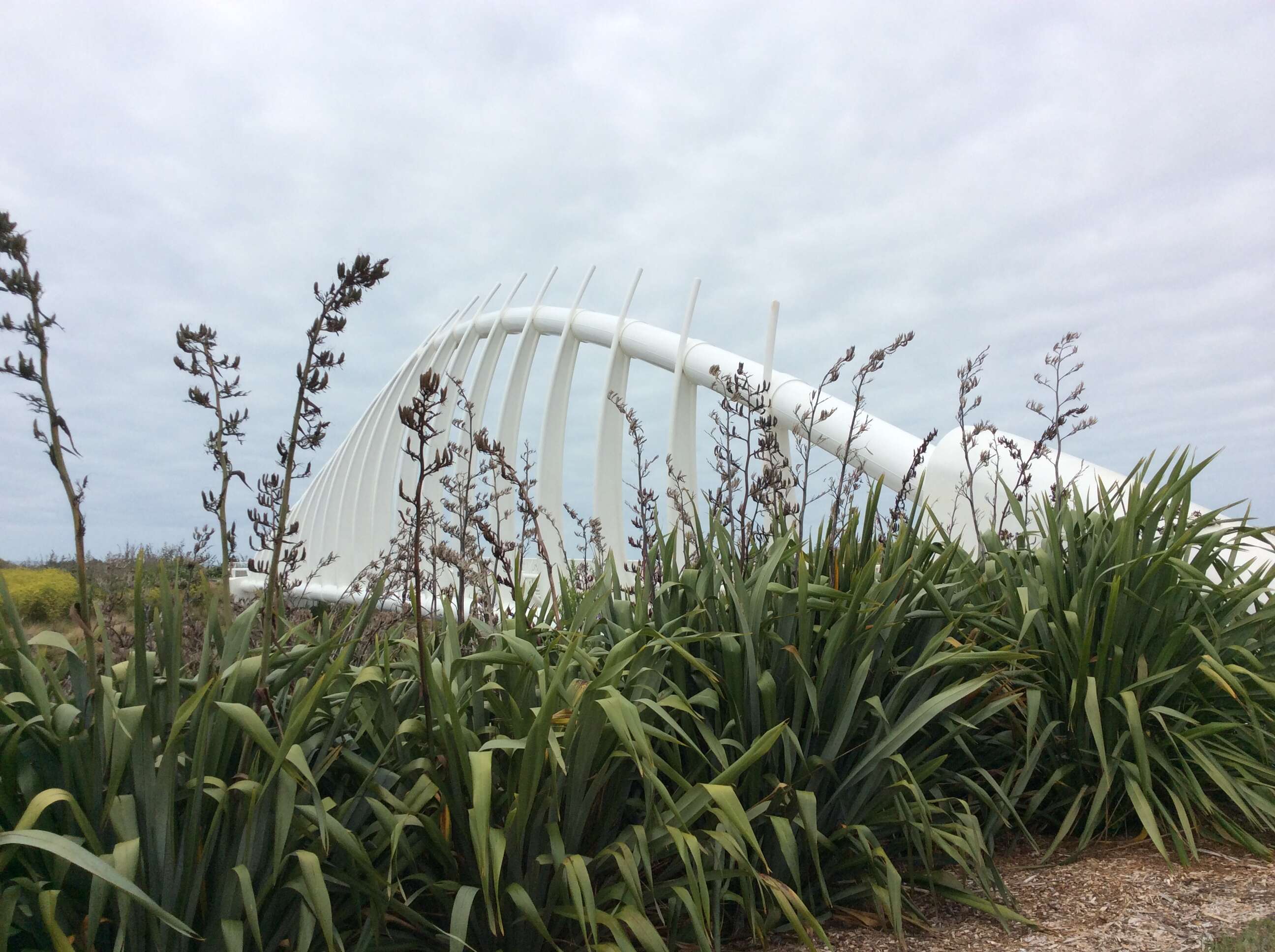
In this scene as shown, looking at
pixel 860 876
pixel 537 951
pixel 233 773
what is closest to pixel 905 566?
pixel 860 876

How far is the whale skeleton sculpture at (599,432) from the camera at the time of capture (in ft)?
27.5

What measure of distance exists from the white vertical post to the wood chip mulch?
460 inches

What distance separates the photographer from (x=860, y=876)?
2.97 m

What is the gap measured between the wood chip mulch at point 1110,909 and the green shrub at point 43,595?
53.2ft

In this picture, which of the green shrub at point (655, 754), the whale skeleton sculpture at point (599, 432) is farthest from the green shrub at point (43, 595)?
A: the green shrub at point (655, 754)

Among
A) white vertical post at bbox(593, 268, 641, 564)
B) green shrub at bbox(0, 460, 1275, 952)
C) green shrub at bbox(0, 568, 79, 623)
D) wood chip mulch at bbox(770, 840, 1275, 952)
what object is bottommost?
wood chip mulch at bbox(770, 840, 1275, 952)

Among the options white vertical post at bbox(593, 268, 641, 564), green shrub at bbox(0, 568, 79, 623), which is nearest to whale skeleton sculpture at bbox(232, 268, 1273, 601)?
white vertical post at bbox(593, 268, 641, 564)

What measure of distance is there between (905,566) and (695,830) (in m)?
1.20

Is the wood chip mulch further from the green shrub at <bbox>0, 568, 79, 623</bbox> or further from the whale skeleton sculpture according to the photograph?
the green shrub at <bbox>0, 568, 79, 623</bbox>

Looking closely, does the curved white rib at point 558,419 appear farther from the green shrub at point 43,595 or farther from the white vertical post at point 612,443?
the green shrub at point 43,595

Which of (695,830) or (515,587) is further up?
(515,587)

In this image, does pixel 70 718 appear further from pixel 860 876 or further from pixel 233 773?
pixel 860 876

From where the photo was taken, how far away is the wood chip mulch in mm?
2658

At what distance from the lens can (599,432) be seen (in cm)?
1521
